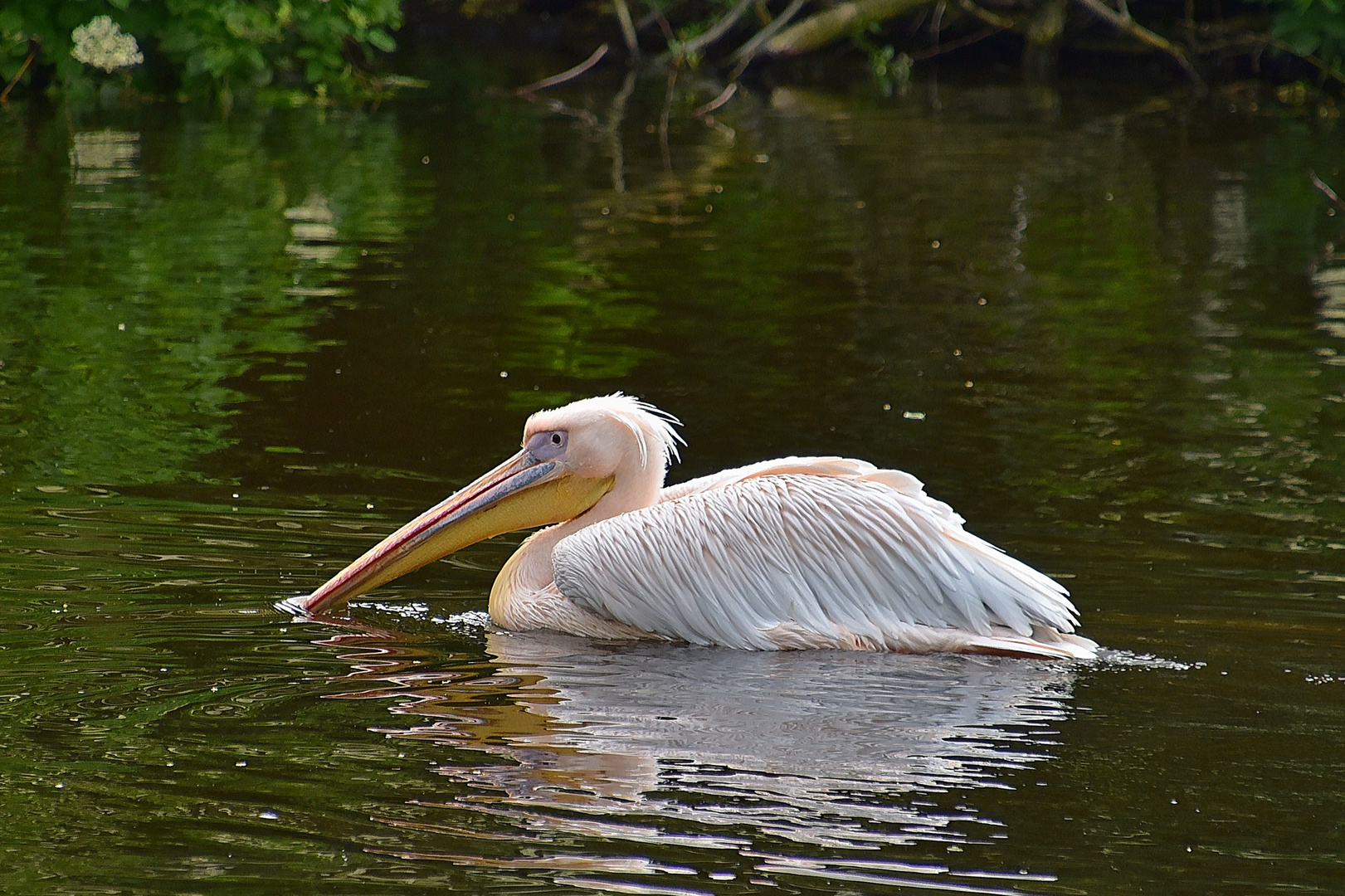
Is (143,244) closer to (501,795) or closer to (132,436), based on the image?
(132,436)

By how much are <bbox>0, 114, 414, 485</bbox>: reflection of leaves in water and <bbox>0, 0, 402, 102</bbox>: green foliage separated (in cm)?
129

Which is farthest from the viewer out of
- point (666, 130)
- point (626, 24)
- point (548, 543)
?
point (626, 24)

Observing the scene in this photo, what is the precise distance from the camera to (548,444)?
4902 mm

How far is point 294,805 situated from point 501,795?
393mm

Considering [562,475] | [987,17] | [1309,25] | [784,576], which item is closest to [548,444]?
[562,475]

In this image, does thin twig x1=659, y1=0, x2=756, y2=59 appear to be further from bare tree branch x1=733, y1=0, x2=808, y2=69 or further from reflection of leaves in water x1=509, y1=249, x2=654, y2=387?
reflection of leaves in water x1=509, y1=249, x2=654, y2=387

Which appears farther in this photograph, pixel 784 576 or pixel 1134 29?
pixel 1134 29

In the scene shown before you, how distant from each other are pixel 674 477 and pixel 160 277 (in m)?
4.32

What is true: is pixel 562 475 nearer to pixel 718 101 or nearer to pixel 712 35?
pixel 718 101

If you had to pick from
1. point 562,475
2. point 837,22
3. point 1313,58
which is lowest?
point 562,475

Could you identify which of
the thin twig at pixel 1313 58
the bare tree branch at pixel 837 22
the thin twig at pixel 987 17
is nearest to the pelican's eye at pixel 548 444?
the thin twig at pixel 1313 58

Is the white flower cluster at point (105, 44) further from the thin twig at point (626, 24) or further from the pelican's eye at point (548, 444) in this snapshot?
the pelican's eye at point (548, 444)

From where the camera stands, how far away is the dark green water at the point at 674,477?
10.6ft

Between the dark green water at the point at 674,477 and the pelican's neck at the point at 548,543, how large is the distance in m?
0.11
